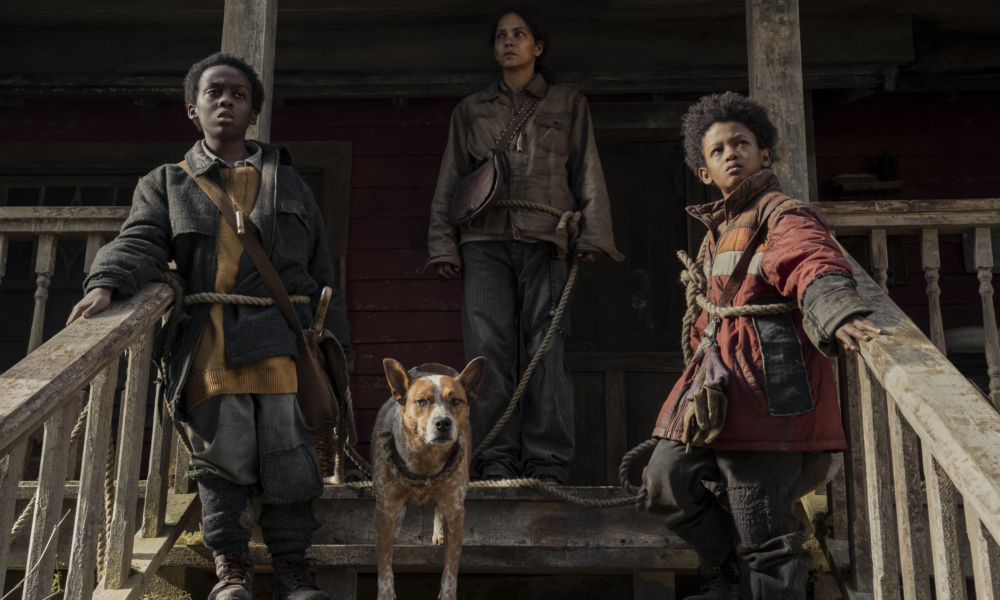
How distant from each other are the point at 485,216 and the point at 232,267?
56.1 inches

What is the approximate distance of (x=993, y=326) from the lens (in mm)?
3418

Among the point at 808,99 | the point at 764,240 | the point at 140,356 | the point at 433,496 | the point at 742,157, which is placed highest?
the point at 808,99

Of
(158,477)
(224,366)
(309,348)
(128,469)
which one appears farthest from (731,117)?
(158,477)

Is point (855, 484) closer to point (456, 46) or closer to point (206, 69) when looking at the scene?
point (206, 69)

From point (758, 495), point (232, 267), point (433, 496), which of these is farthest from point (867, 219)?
point (232, 267)

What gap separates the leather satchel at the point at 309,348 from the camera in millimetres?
3035

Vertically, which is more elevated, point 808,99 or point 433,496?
point 808,99

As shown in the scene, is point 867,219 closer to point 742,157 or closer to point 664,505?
point 742,157

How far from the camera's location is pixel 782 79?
3760mm

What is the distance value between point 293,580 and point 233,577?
7.6 inches

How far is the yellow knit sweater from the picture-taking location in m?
2.90

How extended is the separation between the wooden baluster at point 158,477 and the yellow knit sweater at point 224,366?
318mm

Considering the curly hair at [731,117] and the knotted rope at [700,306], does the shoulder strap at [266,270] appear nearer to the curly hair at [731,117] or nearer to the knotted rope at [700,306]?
the knotted rope at [700,306]

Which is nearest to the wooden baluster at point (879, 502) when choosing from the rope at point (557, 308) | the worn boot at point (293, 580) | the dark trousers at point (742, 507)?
the dark trousers at point (742, 507)
